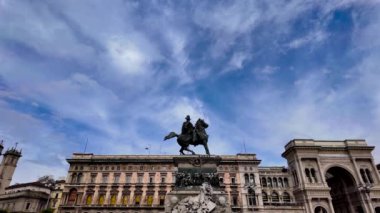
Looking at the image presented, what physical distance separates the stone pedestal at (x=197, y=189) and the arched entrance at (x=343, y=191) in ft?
130

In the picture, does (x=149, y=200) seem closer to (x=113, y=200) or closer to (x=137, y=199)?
(x=137, y=199)

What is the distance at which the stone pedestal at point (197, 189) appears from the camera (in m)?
12.2

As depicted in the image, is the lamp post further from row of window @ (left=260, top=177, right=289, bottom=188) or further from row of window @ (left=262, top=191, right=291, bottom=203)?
row of window @ (left=260, top=177, right=289, bottom=188)

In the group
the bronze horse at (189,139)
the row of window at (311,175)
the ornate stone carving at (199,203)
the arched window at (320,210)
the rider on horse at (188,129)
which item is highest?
the row of window at (311,175)

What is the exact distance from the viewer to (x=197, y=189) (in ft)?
42.5

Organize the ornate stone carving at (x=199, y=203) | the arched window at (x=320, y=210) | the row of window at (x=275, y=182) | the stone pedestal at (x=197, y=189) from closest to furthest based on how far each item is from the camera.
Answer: the ornate stone carving at (x=199, y=203) < the stone pedestal at (x=197, y=189) < the arched window at (x=320, y=210) < the row of window at (x=275, y=182)

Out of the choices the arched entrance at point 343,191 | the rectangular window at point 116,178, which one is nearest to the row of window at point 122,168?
the rectangular window at point 116,178

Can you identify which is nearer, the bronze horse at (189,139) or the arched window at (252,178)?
the bronze horse at (189,139)

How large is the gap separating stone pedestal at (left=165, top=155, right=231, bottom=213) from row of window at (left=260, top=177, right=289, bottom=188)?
37.5 meters

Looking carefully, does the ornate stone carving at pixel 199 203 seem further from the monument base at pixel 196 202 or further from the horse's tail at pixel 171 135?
the horse's tail at pixel 171 135

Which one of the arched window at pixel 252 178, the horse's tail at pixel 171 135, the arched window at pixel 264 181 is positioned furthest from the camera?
the arched window at pixel 264 181

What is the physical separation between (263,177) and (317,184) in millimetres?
10033

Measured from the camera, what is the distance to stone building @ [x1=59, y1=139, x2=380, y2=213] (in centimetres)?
3997

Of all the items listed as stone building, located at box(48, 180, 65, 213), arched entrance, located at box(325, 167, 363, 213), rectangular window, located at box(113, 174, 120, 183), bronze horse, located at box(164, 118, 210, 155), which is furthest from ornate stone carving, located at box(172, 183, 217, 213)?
stone building, located at box(48, 180, 65, 213)
